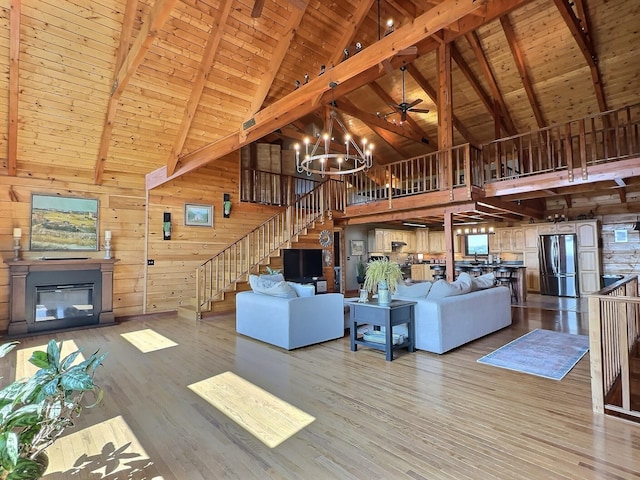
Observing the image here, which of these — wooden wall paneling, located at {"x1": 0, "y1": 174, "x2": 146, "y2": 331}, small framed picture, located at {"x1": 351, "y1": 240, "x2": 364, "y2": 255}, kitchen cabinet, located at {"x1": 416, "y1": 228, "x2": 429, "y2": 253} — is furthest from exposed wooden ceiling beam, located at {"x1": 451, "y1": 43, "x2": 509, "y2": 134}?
wooden wall paneling, located at {"x1": 0, "y1": 174, "x2": 146, "y2": 331}

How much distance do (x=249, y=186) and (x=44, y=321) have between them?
5164mm

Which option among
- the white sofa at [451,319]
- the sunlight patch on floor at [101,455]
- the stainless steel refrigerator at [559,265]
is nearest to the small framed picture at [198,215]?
the white sofa at [451,319]

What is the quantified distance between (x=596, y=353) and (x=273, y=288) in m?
3.74

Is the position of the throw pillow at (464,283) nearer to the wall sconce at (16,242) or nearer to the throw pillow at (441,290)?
the throw pillow at (441,290)

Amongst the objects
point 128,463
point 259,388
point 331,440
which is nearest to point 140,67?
point 259,388

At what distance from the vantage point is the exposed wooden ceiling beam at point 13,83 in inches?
177

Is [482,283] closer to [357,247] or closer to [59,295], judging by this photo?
[357,247]

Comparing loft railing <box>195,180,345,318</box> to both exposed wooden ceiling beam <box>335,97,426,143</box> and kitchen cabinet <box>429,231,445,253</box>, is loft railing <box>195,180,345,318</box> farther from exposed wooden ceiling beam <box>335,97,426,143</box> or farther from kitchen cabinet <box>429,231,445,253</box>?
kitchen cabinet <box>429,231,445,253</box>

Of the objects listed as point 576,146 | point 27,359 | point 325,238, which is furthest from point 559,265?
point 27,359

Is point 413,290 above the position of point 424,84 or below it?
below

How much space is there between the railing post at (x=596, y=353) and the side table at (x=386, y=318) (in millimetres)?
1968

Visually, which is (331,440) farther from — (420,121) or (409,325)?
(420,121)

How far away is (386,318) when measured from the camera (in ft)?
13.9

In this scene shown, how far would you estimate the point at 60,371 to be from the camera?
1.57 m
